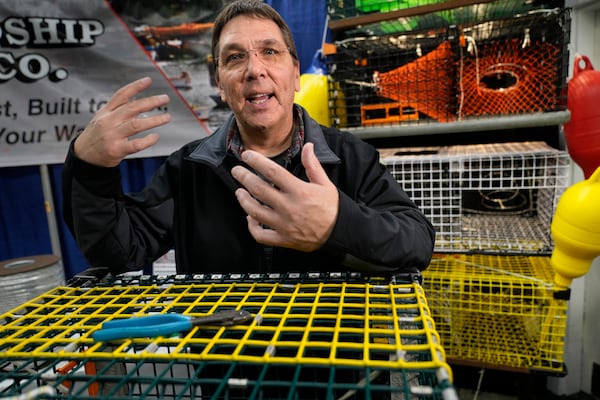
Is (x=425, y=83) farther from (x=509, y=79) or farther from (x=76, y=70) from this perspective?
(x=76, y=70)

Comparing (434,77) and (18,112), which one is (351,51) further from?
(18,112)

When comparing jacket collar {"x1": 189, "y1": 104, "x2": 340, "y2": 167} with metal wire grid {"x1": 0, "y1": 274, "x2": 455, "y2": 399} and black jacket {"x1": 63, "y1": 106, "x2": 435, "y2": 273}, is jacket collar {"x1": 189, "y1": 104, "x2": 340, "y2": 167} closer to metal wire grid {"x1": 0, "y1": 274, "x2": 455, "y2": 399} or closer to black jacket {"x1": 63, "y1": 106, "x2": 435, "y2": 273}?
black jacket {"x1": 63, "y1": 106, "x2": 435, "y2": 273}

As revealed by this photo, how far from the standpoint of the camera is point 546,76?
1363 mm

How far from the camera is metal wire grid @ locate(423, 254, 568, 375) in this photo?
126cm

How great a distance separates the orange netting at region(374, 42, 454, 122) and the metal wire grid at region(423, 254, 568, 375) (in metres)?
0.63

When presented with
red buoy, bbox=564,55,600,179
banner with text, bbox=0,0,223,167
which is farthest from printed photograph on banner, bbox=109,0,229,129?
red buoy, bbox=564,55,600,179

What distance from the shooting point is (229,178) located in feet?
3.17

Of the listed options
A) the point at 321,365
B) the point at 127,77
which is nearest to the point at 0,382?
the point at 321,365

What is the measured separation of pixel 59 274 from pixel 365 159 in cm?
174

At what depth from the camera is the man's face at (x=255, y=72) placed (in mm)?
955

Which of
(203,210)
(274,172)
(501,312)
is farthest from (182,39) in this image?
(501,312)

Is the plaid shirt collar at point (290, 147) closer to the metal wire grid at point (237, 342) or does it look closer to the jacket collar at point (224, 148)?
the jacket collar at point (224, 148)

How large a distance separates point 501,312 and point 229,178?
40.4 inches

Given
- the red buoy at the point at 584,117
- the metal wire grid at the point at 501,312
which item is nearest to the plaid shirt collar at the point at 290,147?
the metal wire grid at the point at 501,312
